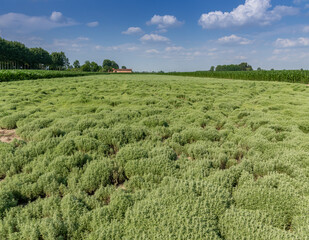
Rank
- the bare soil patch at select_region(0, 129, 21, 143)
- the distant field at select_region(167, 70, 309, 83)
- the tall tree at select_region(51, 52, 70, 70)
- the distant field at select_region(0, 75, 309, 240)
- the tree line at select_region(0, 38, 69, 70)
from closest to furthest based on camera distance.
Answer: the distant field at select_region(0, 75, 309, 240) → the bare soil patch at select_region(0, 129, 21, 143) → the distant field at select_region(167, 70, 309, 83) → the tree line at select_region(0, 38, 69, 70) → the tall tree at select_region(51, 52, 70, 70)

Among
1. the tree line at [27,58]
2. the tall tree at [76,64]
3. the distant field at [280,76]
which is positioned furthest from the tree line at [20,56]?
the distant field at [280,76]

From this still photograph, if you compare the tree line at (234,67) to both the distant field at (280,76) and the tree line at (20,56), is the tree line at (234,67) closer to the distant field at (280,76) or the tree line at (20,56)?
the distant field at (280,76)

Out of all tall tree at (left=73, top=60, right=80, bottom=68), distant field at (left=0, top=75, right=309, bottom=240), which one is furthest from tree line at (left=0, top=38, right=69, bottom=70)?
distant field at (left=0, top=75, right=309, bottom=240)

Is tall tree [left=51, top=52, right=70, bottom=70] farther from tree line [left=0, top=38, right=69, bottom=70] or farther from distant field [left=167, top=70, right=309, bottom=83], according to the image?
distant field [left=167, top=70, right=309, bottom=83]

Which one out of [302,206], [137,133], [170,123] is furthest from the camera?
[170,123]

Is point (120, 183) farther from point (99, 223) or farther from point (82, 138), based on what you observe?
point (82, 138)

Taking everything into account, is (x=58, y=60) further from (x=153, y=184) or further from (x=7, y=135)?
(x=153, y=184)

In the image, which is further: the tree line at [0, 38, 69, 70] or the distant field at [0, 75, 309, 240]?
the tree line at [0, 38, 69, 70]

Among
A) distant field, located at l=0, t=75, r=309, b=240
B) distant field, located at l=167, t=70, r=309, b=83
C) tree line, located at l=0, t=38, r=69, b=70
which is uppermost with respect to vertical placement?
tree line, located at l=0, t=38, r=69, b=70

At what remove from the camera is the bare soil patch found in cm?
536

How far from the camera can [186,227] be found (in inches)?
90.9

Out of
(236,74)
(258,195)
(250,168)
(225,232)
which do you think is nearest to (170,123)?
(250,168)

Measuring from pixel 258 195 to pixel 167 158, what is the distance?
70.0 inches

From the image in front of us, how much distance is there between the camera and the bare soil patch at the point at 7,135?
536 centimetres
